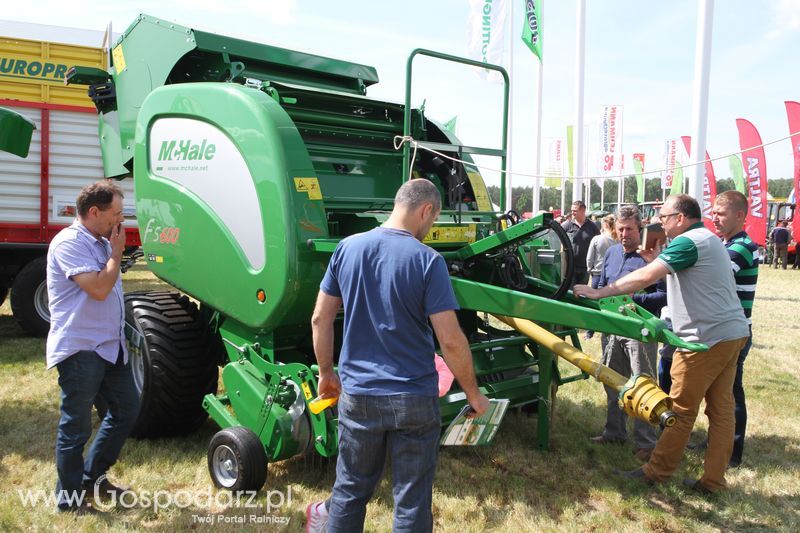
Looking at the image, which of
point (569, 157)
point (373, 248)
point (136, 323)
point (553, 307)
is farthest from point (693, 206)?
point (569, 157)

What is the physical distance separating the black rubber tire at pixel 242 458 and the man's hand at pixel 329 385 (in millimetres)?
788

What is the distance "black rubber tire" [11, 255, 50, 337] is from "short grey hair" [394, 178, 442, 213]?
6.22 meters

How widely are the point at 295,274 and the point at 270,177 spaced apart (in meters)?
0.52

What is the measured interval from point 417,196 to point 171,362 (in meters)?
2.28

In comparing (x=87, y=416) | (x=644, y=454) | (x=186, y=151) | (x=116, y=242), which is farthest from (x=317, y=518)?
(x=644, y=454)

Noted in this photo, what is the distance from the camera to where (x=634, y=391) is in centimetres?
310

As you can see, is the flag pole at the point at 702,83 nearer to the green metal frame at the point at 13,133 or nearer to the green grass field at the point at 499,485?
the green grass field at the point at 499,485

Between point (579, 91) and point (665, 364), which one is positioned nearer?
point (665, 364)

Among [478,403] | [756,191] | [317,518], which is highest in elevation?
[756,191]

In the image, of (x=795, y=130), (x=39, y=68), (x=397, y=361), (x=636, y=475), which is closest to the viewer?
(x=397, y=361)

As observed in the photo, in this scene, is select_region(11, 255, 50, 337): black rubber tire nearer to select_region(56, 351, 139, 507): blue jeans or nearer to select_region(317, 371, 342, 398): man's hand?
select_region(56, 351, 139, 507): blue jeans

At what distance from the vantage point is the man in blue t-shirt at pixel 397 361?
93.2 inches

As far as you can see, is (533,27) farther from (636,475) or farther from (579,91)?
(636,475)

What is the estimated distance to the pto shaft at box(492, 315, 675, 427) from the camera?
118 inches
